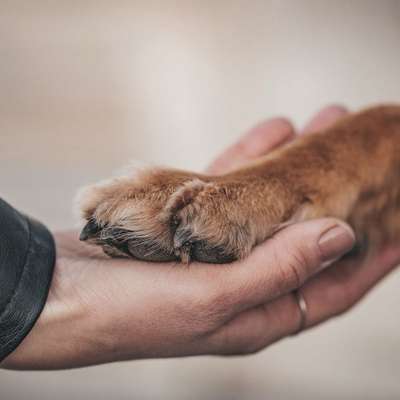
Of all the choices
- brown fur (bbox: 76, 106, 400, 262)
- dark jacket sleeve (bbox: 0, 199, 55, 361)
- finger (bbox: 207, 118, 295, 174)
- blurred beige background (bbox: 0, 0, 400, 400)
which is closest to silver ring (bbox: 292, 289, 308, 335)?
brown fur (bbox: 76, 106, 400, 262)

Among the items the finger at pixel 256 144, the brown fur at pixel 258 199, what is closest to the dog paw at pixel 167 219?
the brown fur at pixel 258 199

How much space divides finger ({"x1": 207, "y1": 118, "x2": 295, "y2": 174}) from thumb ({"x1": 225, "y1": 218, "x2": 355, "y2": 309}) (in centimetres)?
67

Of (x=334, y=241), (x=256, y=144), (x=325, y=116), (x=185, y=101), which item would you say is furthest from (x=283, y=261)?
(x=185, y=101)

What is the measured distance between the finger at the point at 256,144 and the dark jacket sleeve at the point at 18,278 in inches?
34.2

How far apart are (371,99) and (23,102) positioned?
A: 2247mm

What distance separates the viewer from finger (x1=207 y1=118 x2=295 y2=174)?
187cm

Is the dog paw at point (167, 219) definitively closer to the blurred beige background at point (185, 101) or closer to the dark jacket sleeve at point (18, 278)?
the dark jacket sleeve at point (18, 278)

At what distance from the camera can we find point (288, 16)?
335 centimetres

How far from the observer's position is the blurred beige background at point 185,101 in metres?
2.87

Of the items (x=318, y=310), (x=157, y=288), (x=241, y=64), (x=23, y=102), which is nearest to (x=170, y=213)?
(x=157, y=288)

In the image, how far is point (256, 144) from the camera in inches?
74.1

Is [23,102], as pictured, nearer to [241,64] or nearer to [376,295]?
[241,64]

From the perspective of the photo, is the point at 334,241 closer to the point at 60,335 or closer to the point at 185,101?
the point at 60,335

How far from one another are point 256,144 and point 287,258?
78 cm
